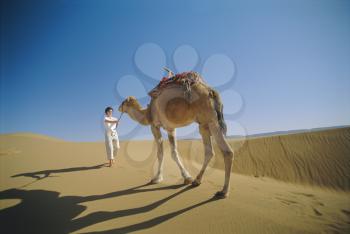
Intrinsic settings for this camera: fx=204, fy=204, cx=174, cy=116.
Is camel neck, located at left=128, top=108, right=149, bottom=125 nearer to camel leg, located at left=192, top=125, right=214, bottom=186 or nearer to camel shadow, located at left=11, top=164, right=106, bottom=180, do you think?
Answer: camel leg, located at left=192, top=125, right=214, bottom=186

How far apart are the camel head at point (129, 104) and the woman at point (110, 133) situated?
1050 mm

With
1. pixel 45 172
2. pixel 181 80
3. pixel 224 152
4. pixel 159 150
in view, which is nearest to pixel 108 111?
pixel 45 172

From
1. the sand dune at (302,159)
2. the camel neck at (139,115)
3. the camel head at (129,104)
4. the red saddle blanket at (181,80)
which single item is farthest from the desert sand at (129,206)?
the sand dune at (302,159)

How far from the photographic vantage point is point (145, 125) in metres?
6.71

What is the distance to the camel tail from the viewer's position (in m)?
4.79

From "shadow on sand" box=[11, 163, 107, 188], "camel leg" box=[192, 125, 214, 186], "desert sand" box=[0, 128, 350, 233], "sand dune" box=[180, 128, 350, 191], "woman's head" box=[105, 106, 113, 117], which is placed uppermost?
"woman's head" box=[105, 106, 113, 117]

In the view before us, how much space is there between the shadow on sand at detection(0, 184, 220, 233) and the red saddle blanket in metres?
2.70

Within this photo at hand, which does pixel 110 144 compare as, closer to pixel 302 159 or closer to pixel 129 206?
pixel 129 206

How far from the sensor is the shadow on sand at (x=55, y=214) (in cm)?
346

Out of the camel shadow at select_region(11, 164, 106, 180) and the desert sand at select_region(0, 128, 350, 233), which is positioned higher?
the camel shadow at select_region(11, 164, 106, 180)

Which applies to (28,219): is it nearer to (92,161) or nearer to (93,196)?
(93,196)

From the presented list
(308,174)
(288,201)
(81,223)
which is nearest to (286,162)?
(308,174)

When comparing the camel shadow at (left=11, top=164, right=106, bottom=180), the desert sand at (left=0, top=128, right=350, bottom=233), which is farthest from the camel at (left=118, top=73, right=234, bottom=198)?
the camel shadow at (left=11, top=164, right=106, bottom=180)

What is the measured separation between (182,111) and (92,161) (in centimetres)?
559
